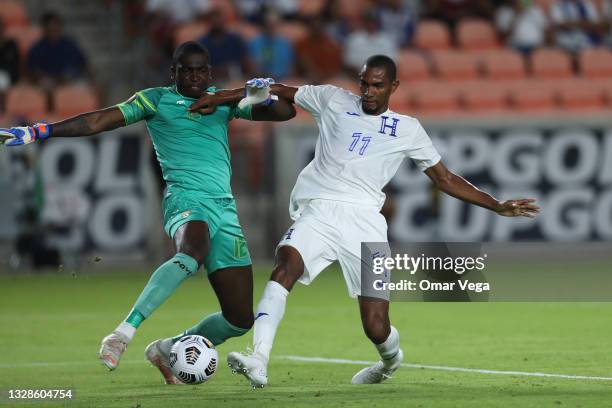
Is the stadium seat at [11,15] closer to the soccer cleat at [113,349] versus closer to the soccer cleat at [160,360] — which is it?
the soccer cleat at [160,360]

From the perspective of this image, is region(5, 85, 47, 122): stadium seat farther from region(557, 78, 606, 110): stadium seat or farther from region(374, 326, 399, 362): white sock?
region(374, 326, 399, 362): white sock

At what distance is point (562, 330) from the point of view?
12.1 metres

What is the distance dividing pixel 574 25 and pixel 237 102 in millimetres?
15126

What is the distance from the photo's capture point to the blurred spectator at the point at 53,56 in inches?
761

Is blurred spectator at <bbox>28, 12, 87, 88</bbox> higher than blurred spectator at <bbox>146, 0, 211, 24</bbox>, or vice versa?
blurred spectator at <bbox>146, 0, 211, 24</bbox>

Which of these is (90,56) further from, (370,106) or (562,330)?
(370,106)

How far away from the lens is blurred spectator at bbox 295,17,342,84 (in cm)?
2033

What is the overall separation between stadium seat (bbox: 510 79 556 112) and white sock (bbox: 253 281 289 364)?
13557mm

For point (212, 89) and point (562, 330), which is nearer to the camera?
point (212, 89)

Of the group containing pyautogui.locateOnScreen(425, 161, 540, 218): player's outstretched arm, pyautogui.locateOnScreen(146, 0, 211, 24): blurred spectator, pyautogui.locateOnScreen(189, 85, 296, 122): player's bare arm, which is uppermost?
pyautogui.locateOnScreen(189, 85, 296, 122): player's bare arm

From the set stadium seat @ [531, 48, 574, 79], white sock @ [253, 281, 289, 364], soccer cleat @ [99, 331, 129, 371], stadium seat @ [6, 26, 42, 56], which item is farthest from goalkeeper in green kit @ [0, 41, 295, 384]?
stadium seat @ [531, 48, 574, 79]

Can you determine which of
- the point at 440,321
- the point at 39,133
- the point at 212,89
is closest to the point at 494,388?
the point at 212,89

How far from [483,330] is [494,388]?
3.93 m

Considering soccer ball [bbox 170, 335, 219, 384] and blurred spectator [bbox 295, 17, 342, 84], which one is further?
blurred spectator [bbox 295, 17, 342, 84]
